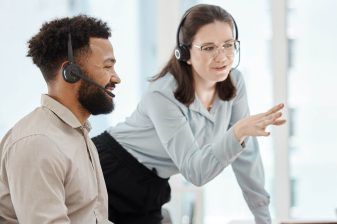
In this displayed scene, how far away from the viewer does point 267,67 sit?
12.0 ft

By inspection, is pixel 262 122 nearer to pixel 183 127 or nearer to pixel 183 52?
pixel 183 127

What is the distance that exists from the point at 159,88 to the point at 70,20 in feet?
1.60

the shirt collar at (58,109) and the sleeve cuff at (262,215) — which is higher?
the shirt collar at (58,109)

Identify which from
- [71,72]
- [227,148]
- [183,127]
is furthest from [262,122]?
[71,72]

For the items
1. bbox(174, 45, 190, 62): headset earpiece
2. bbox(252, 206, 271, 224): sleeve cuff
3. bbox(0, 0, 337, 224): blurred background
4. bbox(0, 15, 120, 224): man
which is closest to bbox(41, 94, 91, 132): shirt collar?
bbox(0, 15, 120, 224): man

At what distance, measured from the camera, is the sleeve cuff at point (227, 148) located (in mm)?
1751

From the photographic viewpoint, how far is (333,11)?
361 centimetres

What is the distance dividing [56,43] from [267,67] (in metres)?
2.30

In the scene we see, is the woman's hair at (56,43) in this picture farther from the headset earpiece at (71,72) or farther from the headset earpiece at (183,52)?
the headset earpiece at (183,52)

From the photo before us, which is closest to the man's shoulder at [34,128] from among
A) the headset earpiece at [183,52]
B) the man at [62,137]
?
the man at [62,137]

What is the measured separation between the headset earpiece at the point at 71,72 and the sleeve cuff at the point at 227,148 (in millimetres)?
485

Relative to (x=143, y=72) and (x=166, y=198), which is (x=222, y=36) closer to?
(x=166, y=198)

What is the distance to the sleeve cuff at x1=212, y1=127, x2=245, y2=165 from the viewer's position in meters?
1.75

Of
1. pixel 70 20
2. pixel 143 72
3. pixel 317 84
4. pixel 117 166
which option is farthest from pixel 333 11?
pixel 70 20
